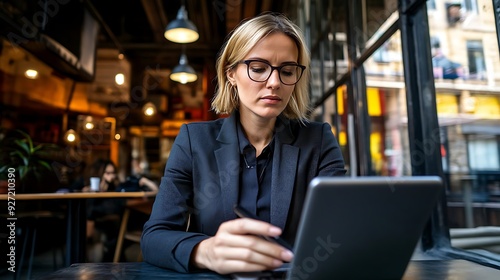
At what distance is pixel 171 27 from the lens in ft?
15.9

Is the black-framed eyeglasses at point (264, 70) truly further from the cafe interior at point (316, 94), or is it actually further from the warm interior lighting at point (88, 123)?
the warm interior lighting at point (88, 123)

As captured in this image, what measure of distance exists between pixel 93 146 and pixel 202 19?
13.1 feet

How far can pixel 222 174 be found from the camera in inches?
43.8

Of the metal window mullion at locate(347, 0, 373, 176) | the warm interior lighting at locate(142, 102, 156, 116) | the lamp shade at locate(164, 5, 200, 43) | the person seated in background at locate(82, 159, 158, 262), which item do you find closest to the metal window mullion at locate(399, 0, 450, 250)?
the metal window mullion at locate(347, 0, 373, 176)

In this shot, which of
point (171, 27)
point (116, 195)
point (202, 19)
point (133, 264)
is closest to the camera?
point (133, 264)

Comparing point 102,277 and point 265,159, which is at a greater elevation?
point 265,159

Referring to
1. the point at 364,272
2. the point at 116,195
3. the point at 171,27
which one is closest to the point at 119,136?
the point at 171,27

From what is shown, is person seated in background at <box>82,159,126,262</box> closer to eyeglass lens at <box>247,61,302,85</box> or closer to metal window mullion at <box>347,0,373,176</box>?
metal window mullion at <box>347,0,373,176</box>

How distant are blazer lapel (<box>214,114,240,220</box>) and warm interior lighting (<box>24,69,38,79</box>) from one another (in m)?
5.46

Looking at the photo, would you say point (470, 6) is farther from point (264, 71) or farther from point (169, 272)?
point (169, 272)

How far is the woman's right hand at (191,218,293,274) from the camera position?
2.05 feet

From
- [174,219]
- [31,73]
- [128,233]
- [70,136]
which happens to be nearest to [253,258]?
[174,219]

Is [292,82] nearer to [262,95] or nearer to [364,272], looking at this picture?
[262,95]

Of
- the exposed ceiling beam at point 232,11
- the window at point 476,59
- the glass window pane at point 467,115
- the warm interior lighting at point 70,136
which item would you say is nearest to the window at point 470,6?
the glass window pane at point 467,115
